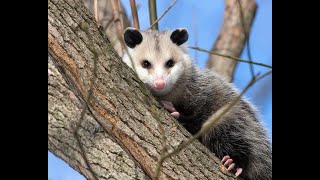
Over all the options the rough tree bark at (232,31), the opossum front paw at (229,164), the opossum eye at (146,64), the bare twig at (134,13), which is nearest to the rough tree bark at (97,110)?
the opossum front paw at (229,164)

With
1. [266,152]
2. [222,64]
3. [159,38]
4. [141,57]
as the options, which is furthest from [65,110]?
[222,64]

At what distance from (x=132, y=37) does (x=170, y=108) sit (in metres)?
0.54

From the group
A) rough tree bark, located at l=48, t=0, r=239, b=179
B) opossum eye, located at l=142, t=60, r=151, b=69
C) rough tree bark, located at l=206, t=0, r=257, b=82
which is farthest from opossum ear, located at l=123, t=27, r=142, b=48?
rough tree bark, located at l=206, t=0, r=257, b=82

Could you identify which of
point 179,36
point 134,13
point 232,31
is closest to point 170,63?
point 179,36

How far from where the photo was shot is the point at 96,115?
2.05 meters

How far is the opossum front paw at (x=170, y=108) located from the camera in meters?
2.53

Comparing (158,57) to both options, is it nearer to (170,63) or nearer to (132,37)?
(170,63)

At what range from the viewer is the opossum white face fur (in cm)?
263

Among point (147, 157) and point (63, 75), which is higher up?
point (63, 75)

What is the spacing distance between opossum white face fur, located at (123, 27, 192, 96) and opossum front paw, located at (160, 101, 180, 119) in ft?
0.24

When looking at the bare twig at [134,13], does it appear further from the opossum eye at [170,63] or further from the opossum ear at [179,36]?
the opossum eye at [170,63]
